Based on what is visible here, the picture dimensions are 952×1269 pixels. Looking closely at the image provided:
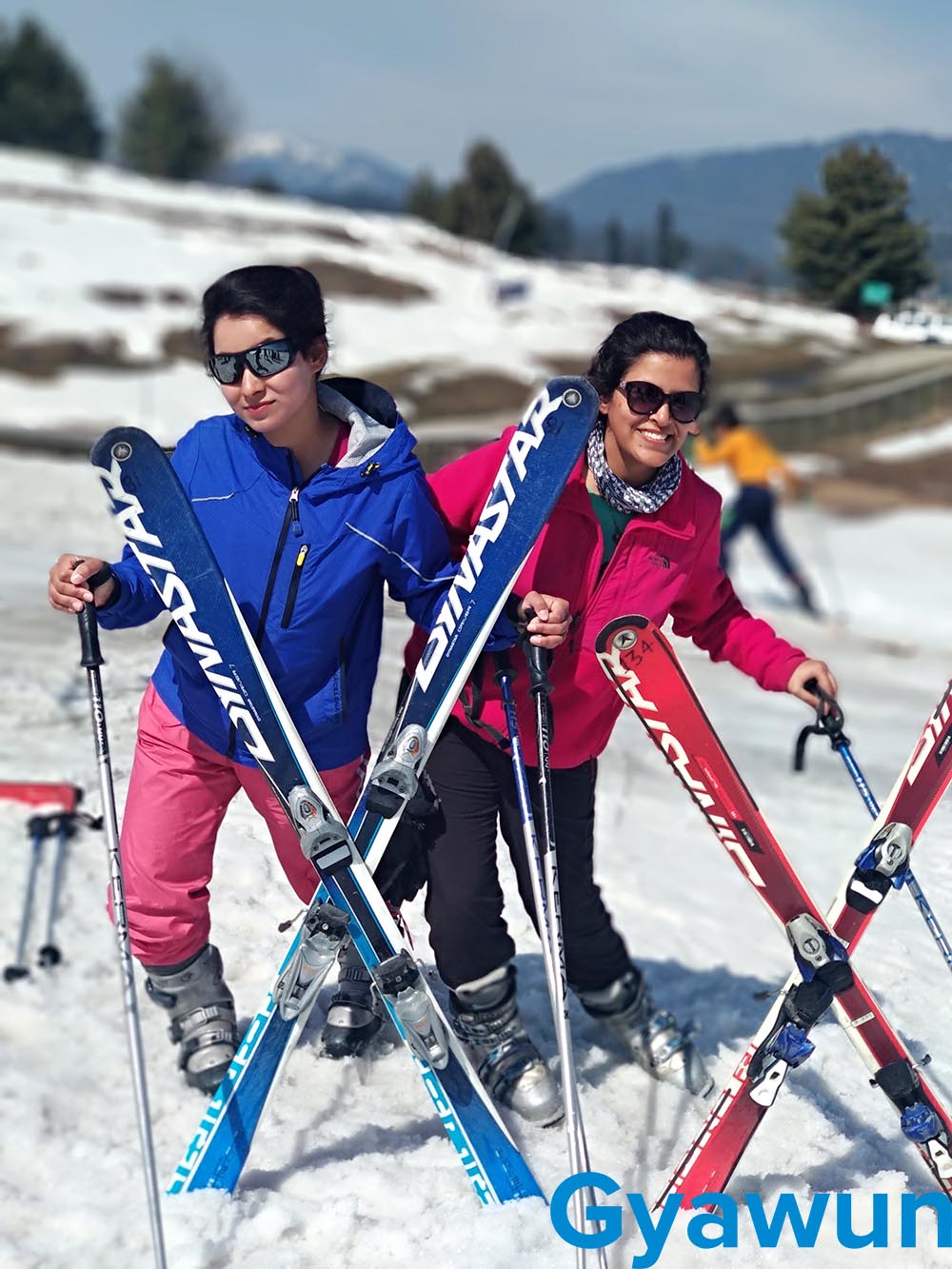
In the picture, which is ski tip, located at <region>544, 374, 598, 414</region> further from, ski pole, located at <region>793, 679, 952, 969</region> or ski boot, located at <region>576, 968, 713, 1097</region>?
ski boot, located at <region>576, 968, 713, 1097</region>

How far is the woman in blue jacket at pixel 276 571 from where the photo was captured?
2.47 m

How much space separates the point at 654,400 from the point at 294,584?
854 millimetres

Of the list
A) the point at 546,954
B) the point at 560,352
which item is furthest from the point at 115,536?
the point at 560,352

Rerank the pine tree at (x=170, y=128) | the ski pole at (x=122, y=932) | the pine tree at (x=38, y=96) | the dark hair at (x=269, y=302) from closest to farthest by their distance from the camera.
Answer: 1. the ski pole at (x=122, y=932)
2. the dark hair at (x=269, y=302)
3. the pine tree at (x=38, y=96)
4. the pine tree at (x=170, y=128)

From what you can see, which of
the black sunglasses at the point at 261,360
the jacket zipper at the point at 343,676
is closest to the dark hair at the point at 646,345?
the black sunglasses at the point at 261,360

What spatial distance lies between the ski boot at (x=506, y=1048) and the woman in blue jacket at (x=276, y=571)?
1.73 feet

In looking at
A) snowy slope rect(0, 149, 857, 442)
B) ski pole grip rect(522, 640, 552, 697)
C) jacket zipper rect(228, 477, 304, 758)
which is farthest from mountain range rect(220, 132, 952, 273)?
snowy slope rect(0, 149, 857, 442)

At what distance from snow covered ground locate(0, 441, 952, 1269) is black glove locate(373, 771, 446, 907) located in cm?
43

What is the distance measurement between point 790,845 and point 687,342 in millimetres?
3125

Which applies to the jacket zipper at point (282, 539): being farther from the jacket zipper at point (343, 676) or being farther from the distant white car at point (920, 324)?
the distant white car at point (920, 324)

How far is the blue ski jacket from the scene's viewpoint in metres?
2.52

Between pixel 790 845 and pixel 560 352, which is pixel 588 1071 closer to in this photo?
pixel 790 845

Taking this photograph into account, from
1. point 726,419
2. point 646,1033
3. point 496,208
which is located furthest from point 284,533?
point 496,208

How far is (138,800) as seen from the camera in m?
2.83
